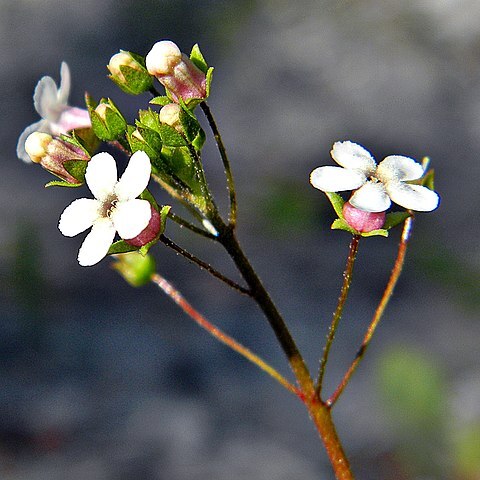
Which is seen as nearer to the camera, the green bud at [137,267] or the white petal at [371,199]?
the white petal at [371,199]

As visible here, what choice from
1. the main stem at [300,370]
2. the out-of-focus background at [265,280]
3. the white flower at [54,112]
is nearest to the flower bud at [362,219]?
the main stem at [300,370]

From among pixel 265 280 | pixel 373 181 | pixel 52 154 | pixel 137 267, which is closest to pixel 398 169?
pixel 373 181

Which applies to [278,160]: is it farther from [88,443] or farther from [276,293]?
[88,443]

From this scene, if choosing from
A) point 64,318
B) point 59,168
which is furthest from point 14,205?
point 59,168

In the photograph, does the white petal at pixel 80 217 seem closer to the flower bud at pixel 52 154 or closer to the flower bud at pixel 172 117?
the flower bud at pixel 52 154

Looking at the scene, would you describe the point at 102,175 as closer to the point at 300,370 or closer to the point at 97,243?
the point at 97,243
